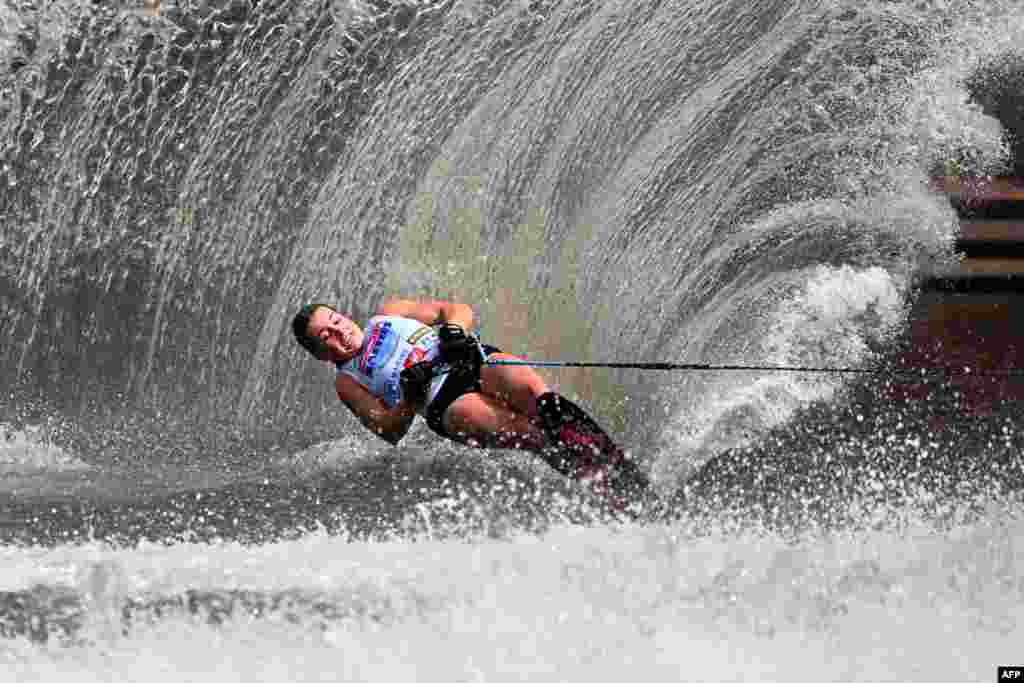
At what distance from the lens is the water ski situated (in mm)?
4789

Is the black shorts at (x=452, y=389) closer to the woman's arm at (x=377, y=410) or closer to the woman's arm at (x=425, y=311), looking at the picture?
the woman's arm at (x=377, y=410)

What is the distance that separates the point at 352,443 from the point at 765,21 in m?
2.69

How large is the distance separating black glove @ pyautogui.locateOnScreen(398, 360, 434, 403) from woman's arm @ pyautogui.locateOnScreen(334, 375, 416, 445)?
1.2 inches

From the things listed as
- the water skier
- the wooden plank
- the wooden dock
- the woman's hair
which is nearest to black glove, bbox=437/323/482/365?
the water skier

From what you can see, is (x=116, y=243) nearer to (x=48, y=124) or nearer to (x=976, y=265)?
(x=48, y=124)

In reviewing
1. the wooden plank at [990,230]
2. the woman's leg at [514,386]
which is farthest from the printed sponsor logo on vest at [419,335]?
the wooden plank at [990,230]

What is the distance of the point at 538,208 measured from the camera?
6930 mm

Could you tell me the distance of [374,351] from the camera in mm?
5125

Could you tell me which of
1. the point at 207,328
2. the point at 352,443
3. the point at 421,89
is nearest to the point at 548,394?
the point at 352,443

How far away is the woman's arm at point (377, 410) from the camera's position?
504 centimetres

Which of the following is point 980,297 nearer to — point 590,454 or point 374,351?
point 590,454

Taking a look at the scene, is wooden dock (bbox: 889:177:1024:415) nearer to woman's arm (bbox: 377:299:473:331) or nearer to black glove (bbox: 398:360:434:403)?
woman's arm (bbox: 377:299:473:331)

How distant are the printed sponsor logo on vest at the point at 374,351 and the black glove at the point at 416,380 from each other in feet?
0.47

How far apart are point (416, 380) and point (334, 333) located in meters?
0.36
